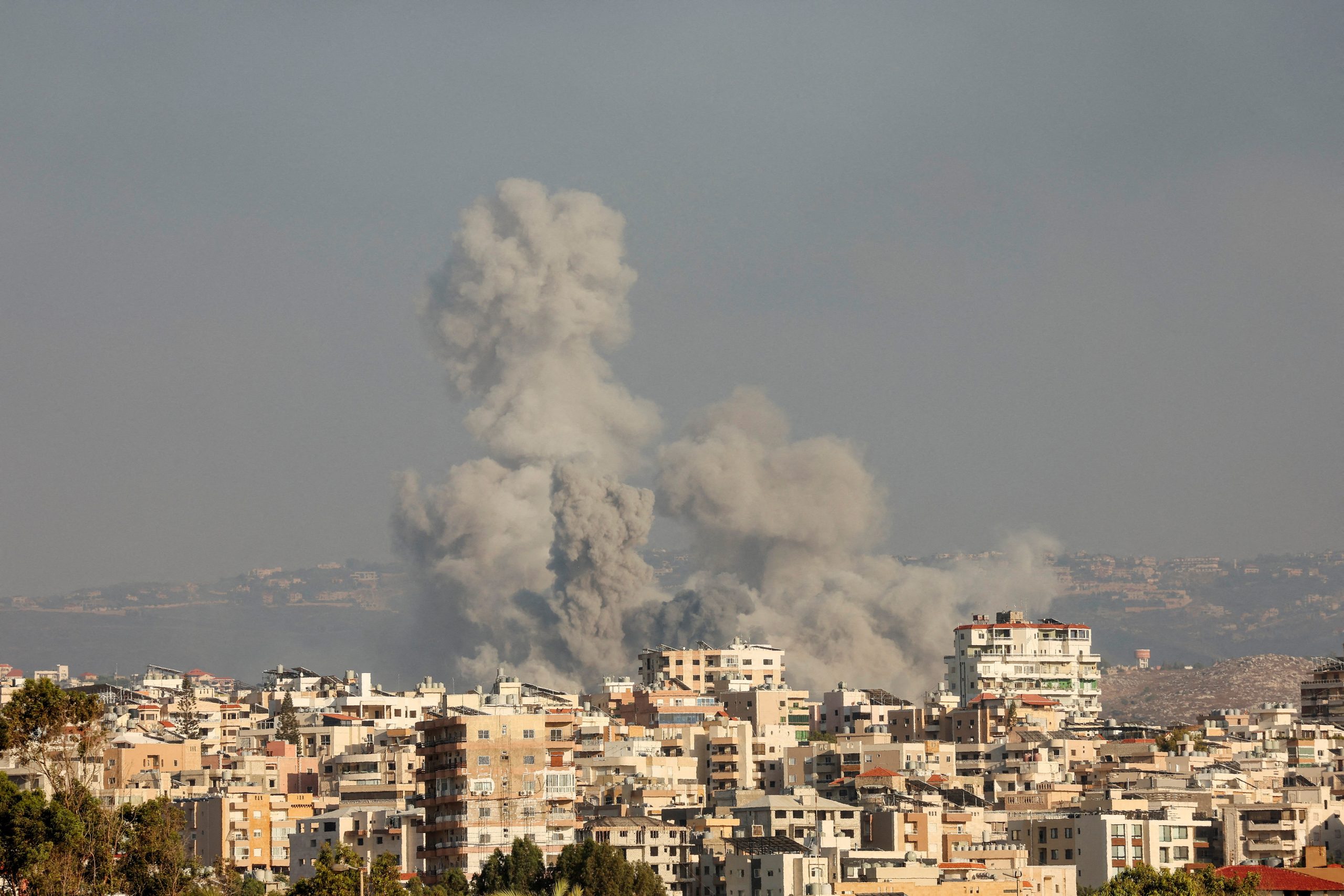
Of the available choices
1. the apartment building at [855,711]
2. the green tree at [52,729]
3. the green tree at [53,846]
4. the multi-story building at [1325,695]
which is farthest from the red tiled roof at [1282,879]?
the multi-story building at [1325,695]

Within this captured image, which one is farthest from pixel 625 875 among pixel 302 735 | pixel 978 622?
pixel 978 622

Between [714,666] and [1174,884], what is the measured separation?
228 ft

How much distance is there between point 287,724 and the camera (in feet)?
366

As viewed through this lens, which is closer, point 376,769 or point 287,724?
point 376,769

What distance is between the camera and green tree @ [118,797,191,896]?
63.8 meters

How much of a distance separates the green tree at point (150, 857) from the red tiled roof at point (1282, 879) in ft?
103

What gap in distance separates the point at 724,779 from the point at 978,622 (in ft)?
148

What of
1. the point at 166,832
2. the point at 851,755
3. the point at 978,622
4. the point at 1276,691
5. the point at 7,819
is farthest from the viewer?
the point at 1276,691

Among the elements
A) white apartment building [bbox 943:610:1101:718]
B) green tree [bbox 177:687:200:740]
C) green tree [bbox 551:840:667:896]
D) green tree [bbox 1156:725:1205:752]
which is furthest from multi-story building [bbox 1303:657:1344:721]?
green tree [bbox 551:840:667:896]

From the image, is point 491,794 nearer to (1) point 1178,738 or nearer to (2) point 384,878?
(2) point 384,878

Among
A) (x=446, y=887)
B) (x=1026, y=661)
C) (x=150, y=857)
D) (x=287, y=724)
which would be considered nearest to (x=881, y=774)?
(x=446, y=887)

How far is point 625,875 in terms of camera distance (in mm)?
67938

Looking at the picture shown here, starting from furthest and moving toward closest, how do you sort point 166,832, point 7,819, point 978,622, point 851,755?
point 978,622 < point 851,755 < point 166,832 < point 7,819

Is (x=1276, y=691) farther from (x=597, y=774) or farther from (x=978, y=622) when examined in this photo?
(x=597, y=774)
